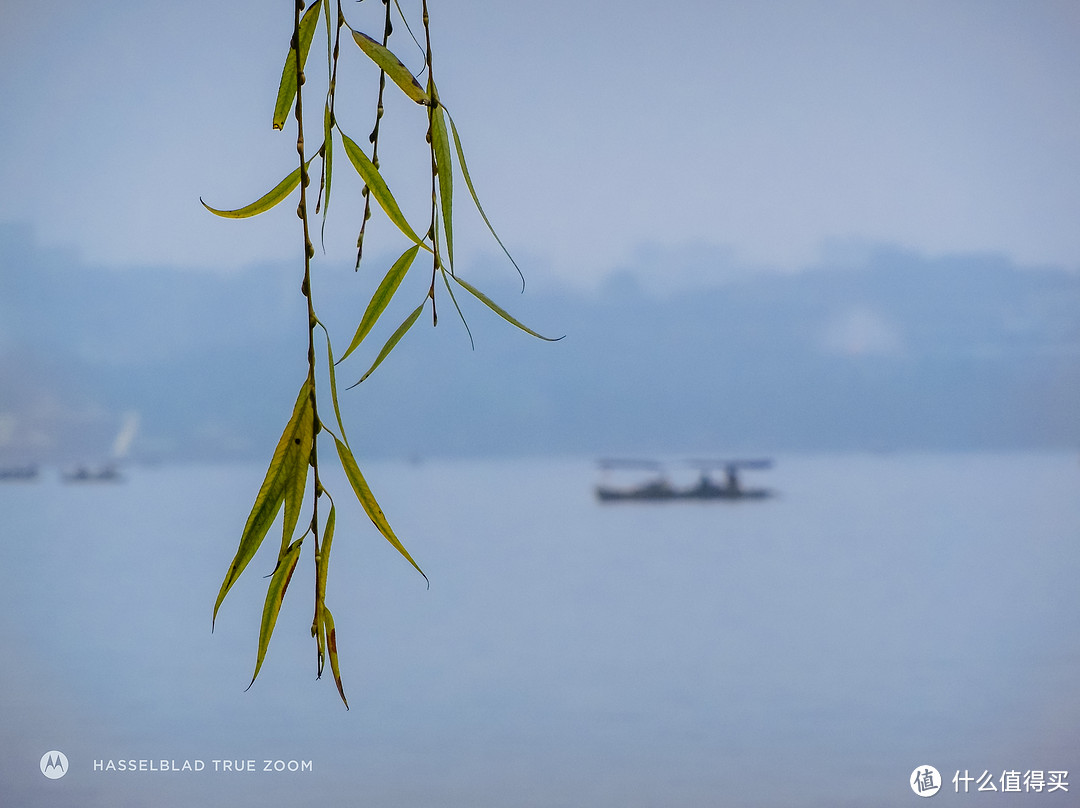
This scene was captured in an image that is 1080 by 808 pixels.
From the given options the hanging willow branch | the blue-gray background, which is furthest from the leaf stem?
the blue-gray background

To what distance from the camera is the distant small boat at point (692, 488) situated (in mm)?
3305

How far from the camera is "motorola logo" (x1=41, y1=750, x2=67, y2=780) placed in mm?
1845

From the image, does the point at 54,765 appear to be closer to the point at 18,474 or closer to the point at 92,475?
the point at 18,474

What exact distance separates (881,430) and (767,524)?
20.9 inches

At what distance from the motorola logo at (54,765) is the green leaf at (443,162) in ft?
6.39

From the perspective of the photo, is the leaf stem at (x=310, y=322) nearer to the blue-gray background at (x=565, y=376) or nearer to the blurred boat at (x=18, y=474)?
the blue-gray background at (x=565, y=376)

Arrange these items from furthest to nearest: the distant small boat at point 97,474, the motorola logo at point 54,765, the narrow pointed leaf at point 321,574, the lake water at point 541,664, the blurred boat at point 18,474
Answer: the distant small boat at point 97,474 < the blurred boat at point 18,474 < the lake water at point 541,664 < the motorola logo at point 54,765 < the narrow pointed leaf at point 321,574

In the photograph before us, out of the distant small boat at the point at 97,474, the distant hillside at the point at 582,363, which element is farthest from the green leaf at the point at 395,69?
the distant small boat at the point at 97,474

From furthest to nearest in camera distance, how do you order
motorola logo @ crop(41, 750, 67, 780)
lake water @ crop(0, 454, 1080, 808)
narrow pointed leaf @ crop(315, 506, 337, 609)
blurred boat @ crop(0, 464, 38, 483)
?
blurred boat @ crop(0, 464, 38, 483)
lake water @ crop(0, 454, 1080, 808)
motorola logo @ crop(41, 750, 67, 780)
narrow pointed leaf @ crop(315, 506, 337, 609)

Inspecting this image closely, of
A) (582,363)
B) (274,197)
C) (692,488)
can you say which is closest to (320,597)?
(274,197)

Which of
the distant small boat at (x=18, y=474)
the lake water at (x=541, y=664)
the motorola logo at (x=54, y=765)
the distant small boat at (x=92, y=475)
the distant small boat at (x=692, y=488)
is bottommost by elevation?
the motorola logo at (x=54, y=765)

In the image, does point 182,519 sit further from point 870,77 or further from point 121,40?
point 870,77

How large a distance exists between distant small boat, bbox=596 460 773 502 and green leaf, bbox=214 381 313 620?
2.98m

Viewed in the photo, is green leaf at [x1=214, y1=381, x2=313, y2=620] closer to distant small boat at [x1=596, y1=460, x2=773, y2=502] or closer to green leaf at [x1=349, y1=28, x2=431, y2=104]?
green leaf at [x1=349, y1=28, x2=431, y2=104]
